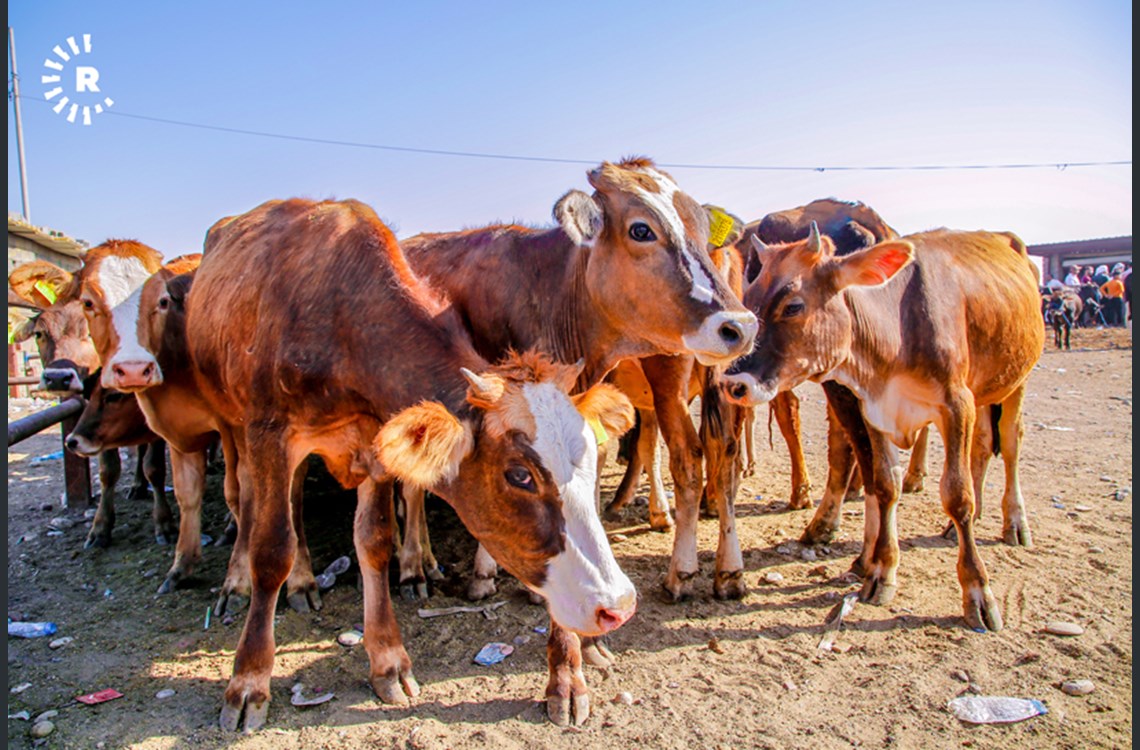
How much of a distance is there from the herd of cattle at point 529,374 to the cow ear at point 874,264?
17mm

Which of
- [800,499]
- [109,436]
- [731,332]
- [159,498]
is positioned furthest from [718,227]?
[159,498]

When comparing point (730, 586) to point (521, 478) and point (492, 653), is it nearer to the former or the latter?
point (492, 653)

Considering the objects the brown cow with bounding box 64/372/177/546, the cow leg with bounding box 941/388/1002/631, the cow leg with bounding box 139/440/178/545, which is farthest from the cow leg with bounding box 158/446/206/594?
the cow leg with bounding box 941/388/1002/631

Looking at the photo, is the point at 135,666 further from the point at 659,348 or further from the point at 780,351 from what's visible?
the point at 780,351

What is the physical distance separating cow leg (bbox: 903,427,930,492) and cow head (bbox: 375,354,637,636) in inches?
210

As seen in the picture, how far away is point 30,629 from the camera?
4633mm

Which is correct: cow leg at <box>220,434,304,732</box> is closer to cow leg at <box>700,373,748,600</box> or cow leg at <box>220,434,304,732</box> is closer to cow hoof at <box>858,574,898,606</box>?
cow leg at <box>700,373,748,600</box>

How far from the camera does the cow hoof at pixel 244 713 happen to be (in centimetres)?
353

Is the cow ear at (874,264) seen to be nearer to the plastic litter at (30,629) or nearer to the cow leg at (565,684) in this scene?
the cow leg at (565,684)

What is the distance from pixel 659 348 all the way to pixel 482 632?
6.86 feet

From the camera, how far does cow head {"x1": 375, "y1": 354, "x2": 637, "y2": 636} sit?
287 centimetres

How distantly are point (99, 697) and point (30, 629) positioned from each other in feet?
4.29

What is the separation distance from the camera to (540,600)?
197 inches

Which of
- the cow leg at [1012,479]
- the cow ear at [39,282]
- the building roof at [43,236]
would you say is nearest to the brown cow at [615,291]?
the cow leg at [1012,479]
